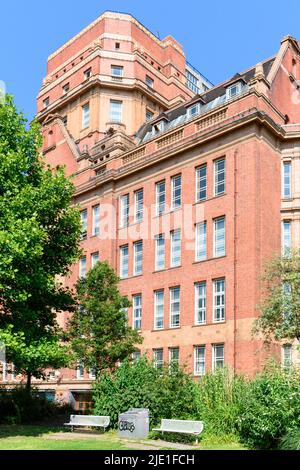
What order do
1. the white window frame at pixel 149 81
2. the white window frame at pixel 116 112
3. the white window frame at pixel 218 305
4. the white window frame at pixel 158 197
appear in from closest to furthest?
the white window frame at pixel 218 305 → the white window frame at pixel 158 197 → the white window frame at pixel 116 112 → the white window frame at pixel 149 81

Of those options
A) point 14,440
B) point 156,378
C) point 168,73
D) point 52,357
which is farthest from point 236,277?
point 168,73

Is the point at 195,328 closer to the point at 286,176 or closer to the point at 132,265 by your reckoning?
the point at 132,265

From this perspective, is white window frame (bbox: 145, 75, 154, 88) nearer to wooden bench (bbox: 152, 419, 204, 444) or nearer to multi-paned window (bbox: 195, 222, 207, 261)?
multi-paned window (bbox: 195, 222, 207, 261)

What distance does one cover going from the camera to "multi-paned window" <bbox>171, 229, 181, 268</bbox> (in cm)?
3466

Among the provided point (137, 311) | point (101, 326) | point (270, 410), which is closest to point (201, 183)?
point (137, 311)

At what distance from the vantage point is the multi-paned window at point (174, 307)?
112 ft

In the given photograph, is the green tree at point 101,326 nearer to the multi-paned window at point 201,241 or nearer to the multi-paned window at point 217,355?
the multi-paned window at point 217,355

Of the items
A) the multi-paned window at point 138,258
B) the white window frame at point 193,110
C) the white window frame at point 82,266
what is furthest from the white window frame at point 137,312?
the white window frame at point 193,110

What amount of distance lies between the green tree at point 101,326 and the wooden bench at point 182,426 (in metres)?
8.16

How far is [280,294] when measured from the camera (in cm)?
2555

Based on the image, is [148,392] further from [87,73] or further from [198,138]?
[87,73]

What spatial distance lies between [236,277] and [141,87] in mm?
28185

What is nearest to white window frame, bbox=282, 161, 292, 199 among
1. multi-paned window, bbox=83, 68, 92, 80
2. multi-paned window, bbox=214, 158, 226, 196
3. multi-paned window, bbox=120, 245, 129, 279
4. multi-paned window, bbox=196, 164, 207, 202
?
multi-paned window, bbox=214, 158, 226, 196

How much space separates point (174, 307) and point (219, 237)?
5193 millimetres
